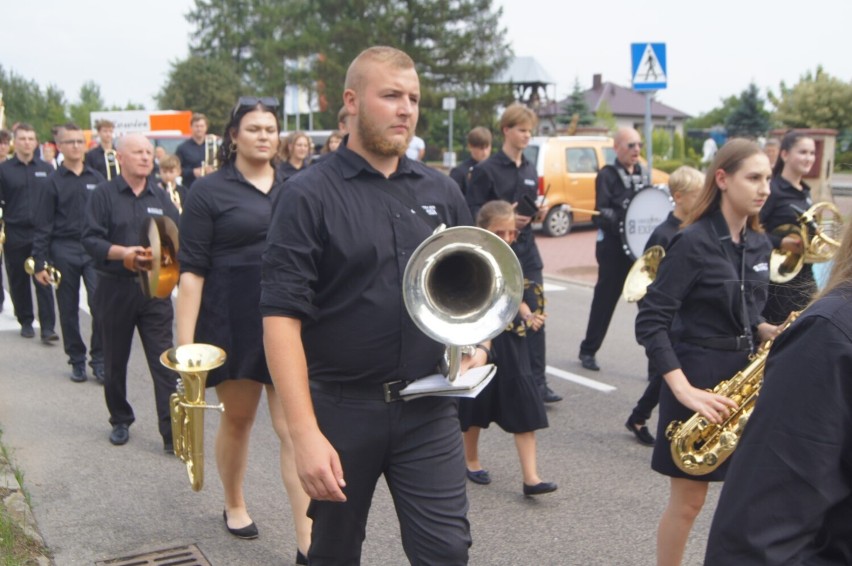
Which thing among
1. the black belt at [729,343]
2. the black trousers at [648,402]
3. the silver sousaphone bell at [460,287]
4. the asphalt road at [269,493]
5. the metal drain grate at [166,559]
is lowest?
the asphalt road at [269,493]

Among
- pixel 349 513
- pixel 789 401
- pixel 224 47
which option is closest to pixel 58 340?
pixel 349 513

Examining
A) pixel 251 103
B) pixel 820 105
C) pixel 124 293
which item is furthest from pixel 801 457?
pixel 820 105

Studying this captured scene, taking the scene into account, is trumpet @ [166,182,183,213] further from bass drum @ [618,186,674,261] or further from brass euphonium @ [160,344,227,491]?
brass euphonium @ [160,344,227,491]

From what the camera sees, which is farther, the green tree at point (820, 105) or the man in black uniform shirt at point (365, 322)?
the green tree at point (820, 105)

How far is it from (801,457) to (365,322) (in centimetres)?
146

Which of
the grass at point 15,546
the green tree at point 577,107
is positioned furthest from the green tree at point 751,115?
the grass at point 15,546

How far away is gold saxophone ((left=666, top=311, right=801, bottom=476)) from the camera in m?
3.08

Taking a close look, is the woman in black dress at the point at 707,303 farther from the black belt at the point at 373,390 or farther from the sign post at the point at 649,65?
the sign post at the point at 649,65

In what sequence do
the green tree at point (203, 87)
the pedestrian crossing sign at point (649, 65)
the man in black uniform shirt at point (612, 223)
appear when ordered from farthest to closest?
the green tree at point (203, 87) → the pedestrian crossing sign at point (649, 65) → the man in black uniform shirt at point (612, 223)

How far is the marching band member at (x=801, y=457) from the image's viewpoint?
149 cm

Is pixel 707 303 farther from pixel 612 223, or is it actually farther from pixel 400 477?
pixel 612 223

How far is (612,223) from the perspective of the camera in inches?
292

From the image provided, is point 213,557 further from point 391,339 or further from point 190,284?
point 391,339

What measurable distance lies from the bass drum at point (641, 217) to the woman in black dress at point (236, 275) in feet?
12.5
